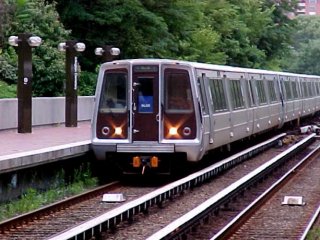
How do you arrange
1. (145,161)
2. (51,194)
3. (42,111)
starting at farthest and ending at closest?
(42,111) → (145,161) → (51,194)

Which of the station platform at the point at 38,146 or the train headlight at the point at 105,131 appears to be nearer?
the station platform at the point at 38,146

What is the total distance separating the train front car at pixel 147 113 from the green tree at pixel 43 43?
44.0 feet

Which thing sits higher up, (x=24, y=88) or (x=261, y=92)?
(x=24, y=88)

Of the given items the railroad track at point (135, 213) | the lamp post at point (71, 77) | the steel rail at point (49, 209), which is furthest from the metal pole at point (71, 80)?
the steel rail at point (49, 209)

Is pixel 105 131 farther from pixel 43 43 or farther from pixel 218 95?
pixel 43 43

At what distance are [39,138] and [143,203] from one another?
7190mm

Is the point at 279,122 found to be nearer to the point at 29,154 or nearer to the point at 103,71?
the point at 103,71

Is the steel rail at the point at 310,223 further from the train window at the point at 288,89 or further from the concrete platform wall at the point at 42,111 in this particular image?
the train window at the point at 288,89

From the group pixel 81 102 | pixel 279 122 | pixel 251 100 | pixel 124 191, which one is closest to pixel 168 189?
pixel 124 191

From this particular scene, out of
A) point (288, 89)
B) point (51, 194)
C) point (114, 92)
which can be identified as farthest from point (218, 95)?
point (288, 89)

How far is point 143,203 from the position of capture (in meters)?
14.3

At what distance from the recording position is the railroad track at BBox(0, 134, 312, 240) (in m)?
12.2

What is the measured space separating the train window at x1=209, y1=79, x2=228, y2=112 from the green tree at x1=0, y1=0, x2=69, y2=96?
11615 millimetres

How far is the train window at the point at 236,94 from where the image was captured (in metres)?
22.8
